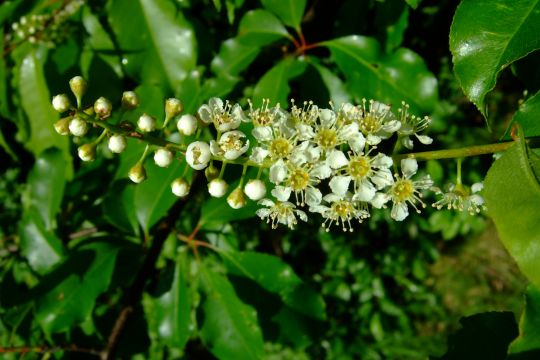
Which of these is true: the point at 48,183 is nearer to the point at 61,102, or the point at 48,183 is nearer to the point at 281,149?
the point at 61,102

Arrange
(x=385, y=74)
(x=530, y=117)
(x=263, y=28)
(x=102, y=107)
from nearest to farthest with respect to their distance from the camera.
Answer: (x=530, y=117), (x=102, y=107), (x=385, y=74), (x=263, y=28)

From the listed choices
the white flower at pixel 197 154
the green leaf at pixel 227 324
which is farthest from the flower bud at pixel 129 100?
the green leaf at pixel 227 324

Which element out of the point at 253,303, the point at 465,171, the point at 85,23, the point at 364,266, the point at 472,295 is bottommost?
the point at 472,295

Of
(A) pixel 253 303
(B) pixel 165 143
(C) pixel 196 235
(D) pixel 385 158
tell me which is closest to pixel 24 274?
(C) pixel 196 235


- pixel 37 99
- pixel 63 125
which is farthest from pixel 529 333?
pixel 37 99

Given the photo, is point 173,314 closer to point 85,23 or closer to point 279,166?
point 279,166

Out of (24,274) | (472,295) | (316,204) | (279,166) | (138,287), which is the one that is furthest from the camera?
(472,295)

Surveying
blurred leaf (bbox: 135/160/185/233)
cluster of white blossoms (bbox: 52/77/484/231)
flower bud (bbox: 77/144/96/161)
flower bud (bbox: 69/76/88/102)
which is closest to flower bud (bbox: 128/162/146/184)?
cluster of white blossoms (bbox: 52/77/484/231)
